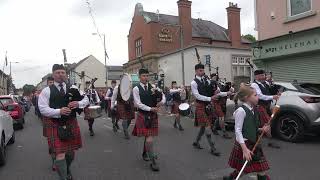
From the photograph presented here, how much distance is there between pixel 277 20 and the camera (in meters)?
18.6

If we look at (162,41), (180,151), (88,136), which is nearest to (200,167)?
(180,151)

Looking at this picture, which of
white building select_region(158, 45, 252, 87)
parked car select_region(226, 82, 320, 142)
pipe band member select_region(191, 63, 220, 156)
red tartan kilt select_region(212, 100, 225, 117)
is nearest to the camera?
pipe band member select_region(191, 63, 220, 156)

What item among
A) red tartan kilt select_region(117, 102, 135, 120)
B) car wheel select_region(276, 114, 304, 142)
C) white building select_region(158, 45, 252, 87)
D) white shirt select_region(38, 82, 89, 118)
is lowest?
car wheel select_region(276, 114, 304, 142)

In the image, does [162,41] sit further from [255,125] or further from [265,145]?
[255,125]

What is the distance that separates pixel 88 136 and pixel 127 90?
12.1 ft

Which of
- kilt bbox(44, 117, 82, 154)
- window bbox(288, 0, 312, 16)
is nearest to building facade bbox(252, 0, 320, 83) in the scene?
window bbox(288, 0, 312, 16)

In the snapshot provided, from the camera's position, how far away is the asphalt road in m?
7.49

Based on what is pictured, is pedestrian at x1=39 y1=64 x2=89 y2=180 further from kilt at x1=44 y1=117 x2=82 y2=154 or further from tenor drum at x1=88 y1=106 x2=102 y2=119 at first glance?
tenor drum at x1=88 y1=106 x2=102 y2=119

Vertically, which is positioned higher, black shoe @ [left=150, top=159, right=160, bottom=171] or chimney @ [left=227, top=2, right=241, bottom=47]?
chimney @ [left=227, top=2, right=241, bottom=47]

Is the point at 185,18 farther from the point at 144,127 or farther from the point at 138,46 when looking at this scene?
the point at 144,127

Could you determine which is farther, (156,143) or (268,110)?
(156,143)

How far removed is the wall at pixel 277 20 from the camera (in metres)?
17.0

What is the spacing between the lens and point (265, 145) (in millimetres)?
10258

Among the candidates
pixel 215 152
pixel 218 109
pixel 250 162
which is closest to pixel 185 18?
pixel 218 109
